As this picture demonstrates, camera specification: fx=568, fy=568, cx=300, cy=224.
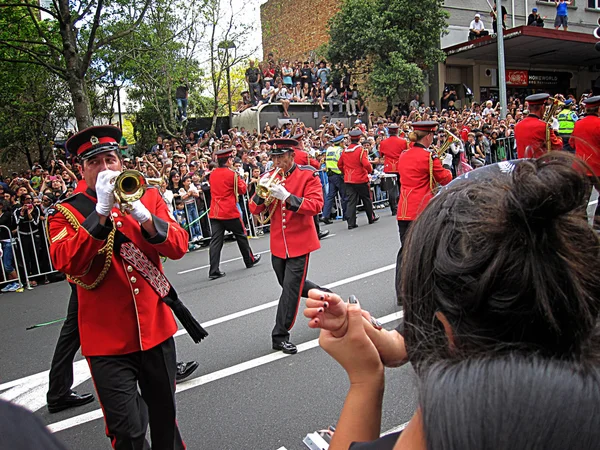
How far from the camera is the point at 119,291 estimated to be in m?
2.90

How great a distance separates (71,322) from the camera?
4.22m

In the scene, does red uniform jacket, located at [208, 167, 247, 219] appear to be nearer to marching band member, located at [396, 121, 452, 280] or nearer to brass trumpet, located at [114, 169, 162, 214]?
marching band member, located at [396, 121, 452, 280]

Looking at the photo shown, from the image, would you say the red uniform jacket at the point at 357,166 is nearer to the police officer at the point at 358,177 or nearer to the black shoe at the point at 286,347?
the police officer at the point at 358,177

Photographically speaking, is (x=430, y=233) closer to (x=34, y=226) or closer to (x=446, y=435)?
(x=446, y=435)

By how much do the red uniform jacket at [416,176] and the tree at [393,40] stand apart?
1730 centimetres

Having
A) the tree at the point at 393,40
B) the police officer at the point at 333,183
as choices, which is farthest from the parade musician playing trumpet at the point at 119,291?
the tree at the point at 393,40

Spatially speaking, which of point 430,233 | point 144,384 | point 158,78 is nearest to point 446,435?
point 430,233

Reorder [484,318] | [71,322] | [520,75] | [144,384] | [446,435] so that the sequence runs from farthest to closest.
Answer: [520,75] < [71,322] < [144,384] < [484,318] < [446,435]

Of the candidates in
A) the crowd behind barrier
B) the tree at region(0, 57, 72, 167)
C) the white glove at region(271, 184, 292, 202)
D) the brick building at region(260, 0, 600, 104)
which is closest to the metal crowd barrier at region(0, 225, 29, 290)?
the crowd behind barrier

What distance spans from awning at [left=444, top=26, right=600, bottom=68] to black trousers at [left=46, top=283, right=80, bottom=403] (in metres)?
22.6

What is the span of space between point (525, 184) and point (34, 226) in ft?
31.5

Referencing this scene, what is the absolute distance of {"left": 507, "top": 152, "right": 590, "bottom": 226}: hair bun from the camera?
0.97m

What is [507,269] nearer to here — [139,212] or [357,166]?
[139,212]

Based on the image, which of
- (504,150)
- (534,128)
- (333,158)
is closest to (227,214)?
(534,128)
